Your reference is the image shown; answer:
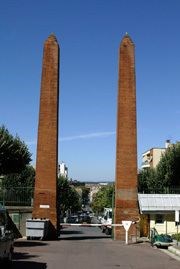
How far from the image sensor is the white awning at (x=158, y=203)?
133ft

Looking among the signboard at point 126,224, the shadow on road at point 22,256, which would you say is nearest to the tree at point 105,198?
the signboard at point 126,224

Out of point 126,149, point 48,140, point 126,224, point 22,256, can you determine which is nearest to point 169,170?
point 126,149

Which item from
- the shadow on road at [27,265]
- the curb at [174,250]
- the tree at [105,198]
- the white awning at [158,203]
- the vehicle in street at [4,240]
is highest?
the tree at [105,198]

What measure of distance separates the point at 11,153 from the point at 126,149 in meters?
12.8

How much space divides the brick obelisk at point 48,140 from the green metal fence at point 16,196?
2.91m

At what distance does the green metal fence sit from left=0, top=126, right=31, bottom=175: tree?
16.6ft

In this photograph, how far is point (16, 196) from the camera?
4234 cm

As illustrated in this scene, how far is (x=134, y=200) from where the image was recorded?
1537 inches

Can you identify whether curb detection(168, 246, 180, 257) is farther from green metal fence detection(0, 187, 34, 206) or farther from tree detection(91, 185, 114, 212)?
tree detection(91, 185, 114, 212)

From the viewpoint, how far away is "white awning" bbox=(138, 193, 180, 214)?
40625 millimetres

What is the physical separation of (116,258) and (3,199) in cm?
1903

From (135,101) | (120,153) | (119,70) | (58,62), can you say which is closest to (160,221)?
(120,153)

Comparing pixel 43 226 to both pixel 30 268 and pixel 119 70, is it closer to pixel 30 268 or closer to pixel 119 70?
pixel 119 70

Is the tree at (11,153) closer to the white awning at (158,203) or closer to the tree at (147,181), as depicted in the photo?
the white awning at (158,203)
